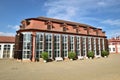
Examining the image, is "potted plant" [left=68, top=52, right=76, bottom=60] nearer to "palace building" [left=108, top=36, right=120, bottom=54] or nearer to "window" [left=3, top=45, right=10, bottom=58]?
"window" [left=3, top=45, right=10, bottom=58]

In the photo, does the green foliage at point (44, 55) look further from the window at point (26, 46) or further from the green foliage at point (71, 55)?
the green foliage at point (71, 55)

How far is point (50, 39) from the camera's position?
3117 centimetres

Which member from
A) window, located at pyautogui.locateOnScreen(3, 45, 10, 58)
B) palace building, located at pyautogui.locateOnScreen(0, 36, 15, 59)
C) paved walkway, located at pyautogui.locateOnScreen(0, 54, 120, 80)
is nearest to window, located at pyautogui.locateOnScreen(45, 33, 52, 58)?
paved walkway, located at pyautogui.locateOnScreen(0, 54, 120, 80)

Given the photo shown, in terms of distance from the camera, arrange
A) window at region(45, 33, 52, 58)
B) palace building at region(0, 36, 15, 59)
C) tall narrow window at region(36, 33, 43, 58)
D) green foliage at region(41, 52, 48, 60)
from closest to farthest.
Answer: green foliage at region(41, 52, 48, 60)
tall narrow window at region(36, 33, 43, 58)
window at region(45, 33, 52, 58)
palace building at region(0, 36, 15, 59)

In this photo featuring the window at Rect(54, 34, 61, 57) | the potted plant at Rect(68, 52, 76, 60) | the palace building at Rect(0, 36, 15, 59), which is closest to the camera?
the window at Rect(54, 34, 61, 57)

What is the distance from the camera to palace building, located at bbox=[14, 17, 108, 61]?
28828 millimetres

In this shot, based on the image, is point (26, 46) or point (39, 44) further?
point (39, 44)

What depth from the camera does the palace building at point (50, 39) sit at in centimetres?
2883

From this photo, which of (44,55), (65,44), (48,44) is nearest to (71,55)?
(65,44)

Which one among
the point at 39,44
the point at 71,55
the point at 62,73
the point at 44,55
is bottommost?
the point at 62,73

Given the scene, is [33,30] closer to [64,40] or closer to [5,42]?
[64,40]

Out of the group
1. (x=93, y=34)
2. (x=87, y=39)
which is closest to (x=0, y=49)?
(x=87, y=39)

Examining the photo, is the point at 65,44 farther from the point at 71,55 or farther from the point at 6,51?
the point at 6,51

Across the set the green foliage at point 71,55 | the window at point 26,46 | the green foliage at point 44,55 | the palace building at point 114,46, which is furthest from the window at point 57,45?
the palace building at point 114,46
